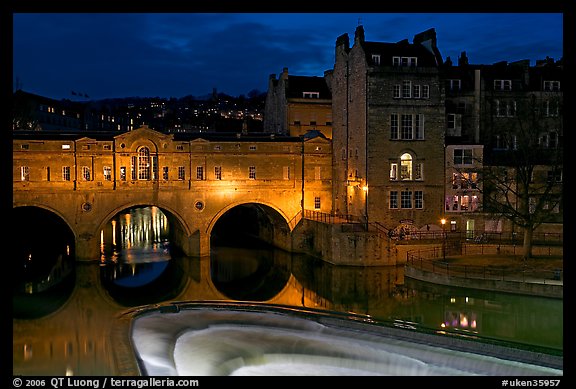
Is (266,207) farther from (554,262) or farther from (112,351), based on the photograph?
(112,351)

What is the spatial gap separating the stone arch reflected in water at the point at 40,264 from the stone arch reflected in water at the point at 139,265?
269 centimetres

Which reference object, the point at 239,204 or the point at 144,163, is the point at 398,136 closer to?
the point at 239,204

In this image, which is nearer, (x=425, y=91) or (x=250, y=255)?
(x=425, y=91)

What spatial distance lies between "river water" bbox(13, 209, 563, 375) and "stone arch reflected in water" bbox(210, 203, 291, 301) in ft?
0.48

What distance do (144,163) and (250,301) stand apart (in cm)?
1646

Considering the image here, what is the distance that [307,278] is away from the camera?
3972 cm

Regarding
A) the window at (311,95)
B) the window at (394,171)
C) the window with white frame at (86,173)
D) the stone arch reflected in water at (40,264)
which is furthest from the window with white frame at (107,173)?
the window at (394,171)

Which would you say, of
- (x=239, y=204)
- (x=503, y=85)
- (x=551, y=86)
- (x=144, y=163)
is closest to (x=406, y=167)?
(x=503, y=85)

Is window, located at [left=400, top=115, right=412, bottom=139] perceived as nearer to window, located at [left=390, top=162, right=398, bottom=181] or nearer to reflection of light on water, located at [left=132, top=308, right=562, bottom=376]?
window, located at [left=390, top=162, right=398, bottom=181]

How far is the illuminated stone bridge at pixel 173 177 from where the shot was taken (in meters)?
42.2

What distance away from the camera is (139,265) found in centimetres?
4447

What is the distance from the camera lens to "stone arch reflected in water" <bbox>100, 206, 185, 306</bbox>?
3678 cm

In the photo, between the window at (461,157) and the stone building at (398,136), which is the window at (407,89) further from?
the window at (461,157)
